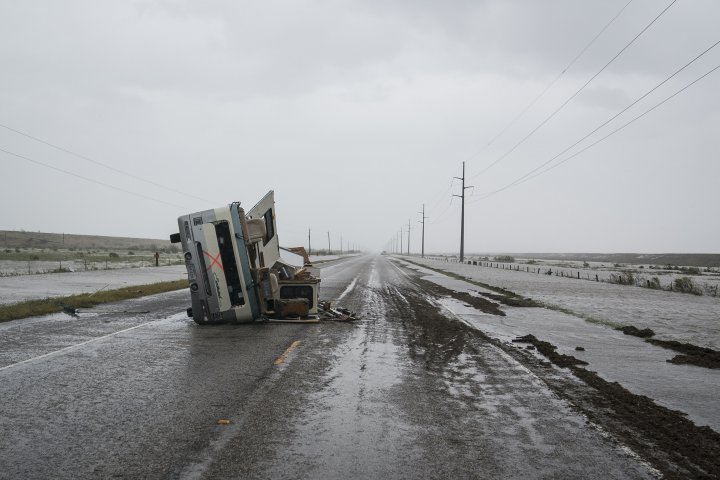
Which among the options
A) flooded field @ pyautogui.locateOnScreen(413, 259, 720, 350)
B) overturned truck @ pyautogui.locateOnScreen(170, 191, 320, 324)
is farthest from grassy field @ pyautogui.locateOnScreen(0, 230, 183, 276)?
flooded field @ pyautogui.locateOnScreen(413, 259, 720, 350)

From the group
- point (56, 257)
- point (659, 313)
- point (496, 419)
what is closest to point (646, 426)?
point (496, 419)

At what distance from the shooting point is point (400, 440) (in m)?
4.65

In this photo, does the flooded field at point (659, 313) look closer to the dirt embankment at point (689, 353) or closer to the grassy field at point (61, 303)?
the dirt embankment at point (689, 353)

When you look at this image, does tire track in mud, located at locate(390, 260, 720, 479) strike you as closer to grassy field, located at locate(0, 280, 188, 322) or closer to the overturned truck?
the overturned truck

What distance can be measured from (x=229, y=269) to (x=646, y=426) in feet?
A: 29.2

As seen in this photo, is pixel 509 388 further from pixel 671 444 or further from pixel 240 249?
pixel 240 249

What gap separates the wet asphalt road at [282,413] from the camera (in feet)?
13.4

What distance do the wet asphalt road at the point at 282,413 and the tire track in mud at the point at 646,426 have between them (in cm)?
24

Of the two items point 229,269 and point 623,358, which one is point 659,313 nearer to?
point 623,358

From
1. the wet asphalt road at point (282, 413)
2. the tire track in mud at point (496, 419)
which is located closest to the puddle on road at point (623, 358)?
the tire track in mud at point (496, 419)

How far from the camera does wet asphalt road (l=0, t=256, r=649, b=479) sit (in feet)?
13.4

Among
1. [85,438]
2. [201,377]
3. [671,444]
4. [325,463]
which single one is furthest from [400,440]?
[201,377]

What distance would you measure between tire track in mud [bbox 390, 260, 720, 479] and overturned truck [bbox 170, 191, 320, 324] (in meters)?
6.89

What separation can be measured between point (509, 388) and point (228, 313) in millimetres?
7428
